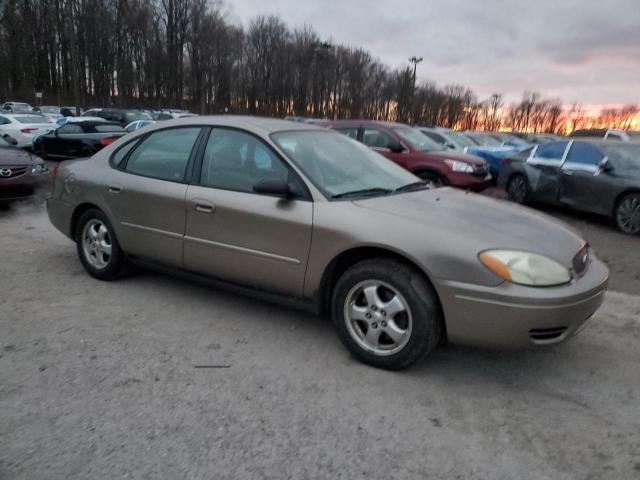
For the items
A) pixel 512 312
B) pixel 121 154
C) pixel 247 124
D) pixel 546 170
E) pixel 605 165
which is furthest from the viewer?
pixel 546 170

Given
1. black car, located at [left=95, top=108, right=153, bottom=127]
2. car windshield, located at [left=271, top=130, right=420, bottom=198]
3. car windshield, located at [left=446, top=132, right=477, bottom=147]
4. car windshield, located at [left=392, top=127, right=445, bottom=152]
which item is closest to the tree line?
black car, located at [left=95, top=108, right=153, bottom=127]

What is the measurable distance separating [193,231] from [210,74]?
214 feet

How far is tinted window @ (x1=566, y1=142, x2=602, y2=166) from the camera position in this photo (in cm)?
898

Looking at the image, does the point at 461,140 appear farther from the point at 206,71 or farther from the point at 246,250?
the point at 206,71

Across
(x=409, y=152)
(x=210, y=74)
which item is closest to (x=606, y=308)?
(x=409, y=152)

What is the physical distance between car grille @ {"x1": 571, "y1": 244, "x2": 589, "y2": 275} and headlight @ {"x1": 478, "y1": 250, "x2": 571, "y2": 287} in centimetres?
21

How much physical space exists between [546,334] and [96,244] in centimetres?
388

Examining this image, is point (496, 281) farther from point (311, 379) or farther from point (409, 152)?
point (409, 152)

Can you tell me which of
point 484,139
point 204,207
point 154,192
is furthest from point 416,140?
A: point 484,139

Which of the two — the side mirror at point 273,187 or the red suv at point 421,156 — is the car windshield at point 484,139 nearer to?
the red suv at point 421,156

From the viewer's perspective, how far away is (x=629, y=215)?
820 centimetres

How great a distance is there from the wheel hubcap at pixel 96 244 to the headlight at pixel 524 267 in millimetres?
3381

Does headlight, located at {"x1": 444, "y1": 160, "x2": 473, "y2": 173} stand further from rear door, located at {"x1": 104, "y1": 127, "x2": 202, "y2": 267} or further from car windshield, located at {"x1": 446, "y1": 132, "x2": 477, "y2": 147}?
car windshield, located at {"x1": 446, "y1": 132, "x2": 477, "y2": 147}

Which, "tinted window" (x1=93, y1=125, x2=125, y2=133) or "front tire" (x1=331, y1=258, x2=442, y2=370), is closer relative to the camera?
"front tire" (x1=331, y1=258, x2=442, y2=370)
